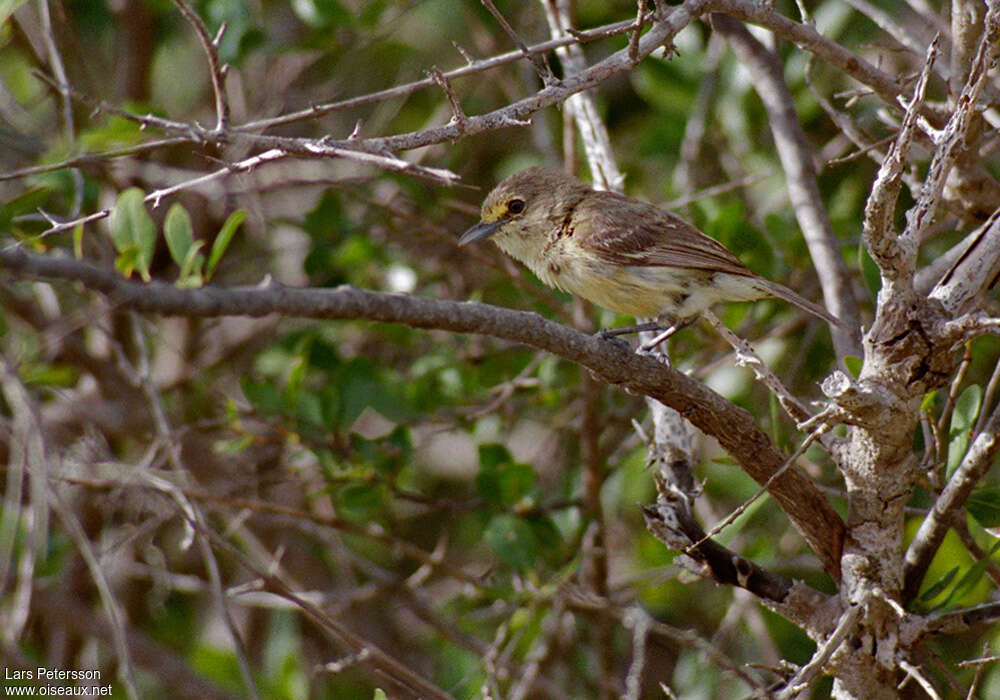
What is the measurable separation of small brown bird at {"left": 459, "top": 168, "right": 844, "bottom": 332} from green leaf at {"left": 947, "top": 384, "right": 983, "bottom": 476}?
627 mm

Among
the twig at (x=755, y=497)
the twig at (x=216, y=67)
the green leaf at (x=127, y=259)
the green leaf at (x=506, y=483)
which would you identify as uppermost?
the twig at (x=216, y=67)

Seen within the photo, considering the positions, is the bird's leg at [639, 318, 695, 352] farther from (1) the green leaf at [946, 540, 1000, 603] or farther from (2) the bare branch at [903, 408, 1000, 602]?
(1) the green leaf at [946, 540, 1000, 603]

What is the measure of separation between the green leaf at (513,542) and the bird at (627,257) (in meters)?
0.97

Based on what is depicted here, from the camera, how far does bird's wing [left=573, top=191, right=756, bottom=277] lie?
3.81 meters

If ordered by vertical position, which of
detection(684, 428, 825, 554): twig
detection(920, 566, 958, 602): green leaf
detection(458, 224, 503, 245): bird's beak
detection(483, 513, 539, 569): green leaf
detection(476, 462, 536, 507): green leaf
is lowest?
detection(483, 513, 539, 569): green leaf

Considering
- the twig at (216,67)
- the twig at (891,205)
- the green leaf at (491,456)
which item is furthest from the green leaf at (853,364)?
the twig at (216,67)

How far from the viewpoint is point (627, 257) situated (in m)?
3.79

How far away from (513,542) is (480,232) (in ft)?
4.02

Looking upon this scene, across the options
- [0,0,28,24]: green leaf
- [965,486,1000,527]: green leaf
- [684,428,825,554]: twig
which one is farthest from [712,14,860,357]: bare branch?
[0,0,28,24]: green leaf

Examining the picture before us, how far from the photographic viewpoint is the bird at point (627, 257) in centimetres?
377

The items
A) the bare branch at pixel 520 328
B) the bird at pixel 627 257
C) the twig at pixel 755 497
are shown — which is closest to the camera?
the bare branch at pixel 520 328

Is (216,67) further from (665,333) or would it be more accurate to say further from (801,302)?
(801,302)

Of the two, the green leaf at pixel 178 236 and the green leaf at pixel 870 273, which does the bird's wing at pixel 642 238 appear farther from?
the green leaf at pixel 178 236

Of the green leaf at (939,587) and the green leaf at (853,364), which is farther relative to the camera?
the green leaf at (853,364)
